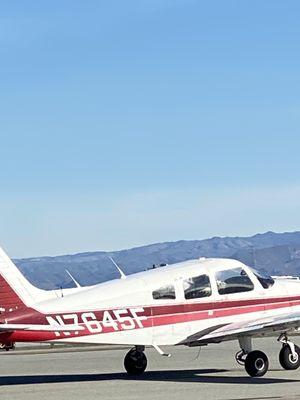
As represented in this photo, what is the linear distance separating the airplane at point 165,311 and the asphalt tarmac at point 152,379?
2.25 feet

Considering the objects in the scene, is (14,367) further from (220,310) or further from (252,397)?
(252,397)

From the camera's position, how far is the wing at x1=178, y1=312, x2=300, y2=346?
794 inches

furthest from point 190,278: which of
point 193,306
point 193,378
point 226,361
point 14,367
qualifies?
point 14,367

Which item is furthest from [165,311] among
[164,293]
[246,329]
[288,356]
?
[288,356]

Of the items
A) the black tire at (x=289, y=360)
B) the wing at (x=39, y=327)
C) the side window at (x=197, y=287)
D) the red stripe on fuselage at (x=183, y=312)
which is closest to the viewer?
the wing at (x=39, y=327)

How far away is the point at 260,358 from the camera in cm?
2038

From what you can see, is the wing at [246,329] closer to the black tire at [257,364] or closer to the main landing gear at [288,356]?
the black tire at [257,364]

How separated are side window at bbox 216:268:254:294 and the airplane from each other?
0.02 metres

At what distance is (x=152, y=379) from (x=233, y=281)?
2.54 meters

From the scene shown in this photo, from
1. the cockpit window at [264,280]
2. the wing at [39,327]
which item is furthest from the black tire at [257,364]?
the wing at [39,327]

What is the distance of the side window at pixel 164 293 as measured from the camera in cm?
2100

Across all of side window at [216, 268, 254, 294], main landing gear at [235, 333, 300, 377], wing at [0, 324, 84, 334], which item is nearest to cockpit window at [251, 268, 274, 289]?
side window at [216, 268, 254, 294]

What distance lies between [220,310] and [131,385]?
256 cm

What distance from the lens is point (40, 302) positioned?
2027 centimetres
